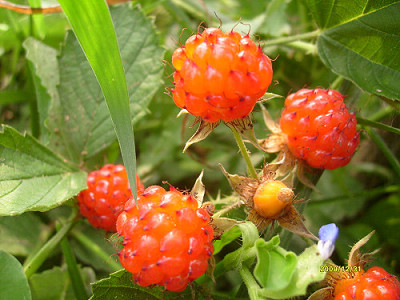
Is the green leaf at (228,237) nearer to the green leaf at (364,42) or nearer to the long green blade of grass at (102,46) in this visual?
the long green blade of grass at (102,46)

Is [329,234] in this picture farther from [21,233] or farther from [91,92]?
[21,233]

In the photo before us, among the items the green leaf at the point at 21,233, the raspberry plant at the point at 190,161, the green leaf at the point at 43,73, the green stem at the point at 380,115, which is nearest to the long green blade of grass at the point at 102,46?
the raspberry plant at the point at 190,161

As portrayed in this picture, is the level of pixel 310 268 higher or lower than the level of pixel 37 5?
lower

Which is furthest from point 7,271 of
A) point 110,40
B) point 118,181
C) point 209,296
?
point 110,40

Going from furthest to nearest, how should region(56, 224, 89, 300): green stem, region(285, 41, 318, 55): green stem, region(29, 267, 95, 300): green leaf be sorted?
region(285, 41, 318, 55): green stem
region(29, 267, 95, 300): green leaf
region(56, 224, 89, 300): green stem

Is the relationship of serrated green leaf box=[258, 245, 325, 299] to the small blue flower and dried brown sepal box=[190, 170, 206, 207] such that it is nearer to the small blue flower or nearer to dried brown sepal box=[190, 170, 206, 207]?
the small blue flower

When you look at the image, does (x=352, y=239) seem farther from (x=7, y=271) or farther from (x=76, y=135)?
(x=7, y=271)

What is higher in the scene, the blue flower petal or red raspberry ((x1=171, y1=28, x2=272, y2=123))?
red raspberry ((x1=171, y1=28, x2=272, y2=123))
